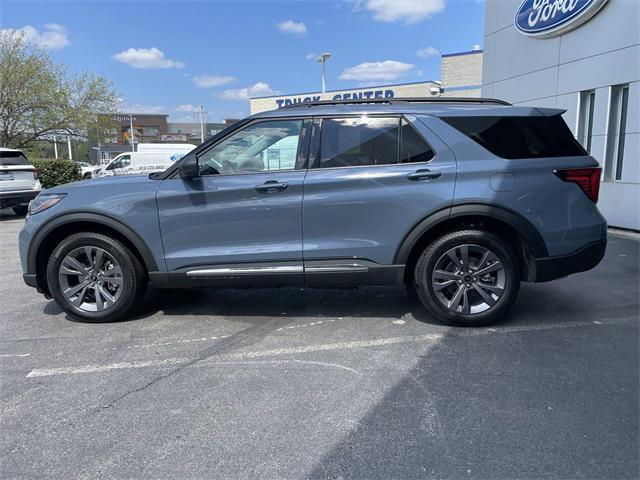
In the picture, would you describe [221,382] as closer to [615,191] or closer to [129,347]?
[129,347]

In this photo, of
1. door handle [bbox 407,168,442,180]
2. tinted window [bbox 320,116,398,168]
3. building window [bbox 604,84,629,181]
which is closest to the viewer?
door handle [bbox 407,168,442,180]

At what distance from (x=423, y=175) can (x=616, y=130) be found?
735 centimetres

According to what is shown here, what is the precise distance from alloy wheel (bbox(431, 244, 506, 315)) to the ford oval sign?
25.8 feet

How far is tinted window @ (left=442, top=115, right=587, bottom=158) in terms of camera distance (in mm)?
4023

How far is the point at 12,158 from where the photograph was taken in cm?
1173

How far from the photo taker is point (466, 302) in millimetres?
4152

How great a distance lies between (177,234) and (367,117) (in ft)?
6.36

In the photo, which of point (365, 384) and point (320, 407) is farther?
point (365, 384)

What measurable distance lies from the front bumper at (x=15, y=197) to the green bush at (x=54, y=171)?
4.78 meters

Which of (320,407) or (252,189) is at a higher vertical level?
(252,189)

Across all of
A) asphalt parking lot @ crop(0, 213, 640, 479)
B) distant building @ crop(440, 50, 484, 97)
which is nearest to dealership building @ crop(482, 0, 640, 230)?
asphalt parking lot @ crop(0, 213, 640, 479)

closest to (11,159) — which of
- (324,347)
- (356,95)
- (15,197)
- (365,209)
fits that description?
(15,197)

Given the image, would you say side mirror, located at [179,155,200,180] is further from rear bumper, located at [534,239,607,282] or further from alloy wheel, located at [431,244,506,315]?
rear bumper, located at [534,239,607,282]

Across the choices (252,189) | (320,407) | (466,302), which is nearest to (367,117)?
(252,189)
